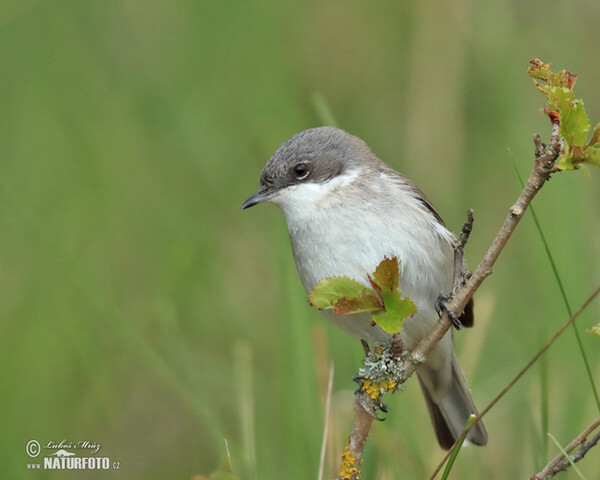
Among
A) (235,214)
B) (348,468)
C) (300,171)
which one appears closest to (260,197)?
(300,171)

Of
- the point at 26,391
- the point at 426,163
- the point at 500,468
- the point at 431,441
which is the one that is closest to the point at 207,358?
the point at 26,391

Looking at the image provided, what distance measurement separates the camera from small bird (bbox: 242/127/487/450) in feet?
12.9

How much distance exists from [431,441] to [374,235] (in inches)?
72.7

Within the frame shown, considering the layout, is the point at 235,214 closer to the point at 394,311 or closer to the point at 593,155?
the point at 394,311

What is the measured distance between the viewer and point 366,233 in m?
3.90

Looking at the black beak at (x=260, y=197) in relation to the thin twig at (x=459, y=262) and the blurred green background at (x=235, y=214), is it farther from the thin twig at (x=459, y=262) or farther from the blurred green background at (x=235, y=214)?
the thin twig at (x=459, y=262)

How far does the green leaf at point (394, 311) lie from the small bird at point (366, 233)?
128 centimetres

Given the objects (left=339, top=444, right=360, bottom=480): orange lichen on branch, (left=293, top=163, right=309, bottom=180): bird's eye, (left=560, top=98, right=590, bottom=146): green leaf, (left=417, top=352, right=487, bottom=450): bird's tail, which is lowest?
(left=417, top=352, right=487, bottom=450): bird's tail

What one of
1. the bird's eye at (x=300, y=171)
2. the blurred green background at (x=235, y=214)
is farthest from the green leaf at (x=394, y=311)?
the bird's eye at (x=300, y=171)

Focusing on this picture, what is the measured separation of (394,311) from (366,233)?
4.62 feet
